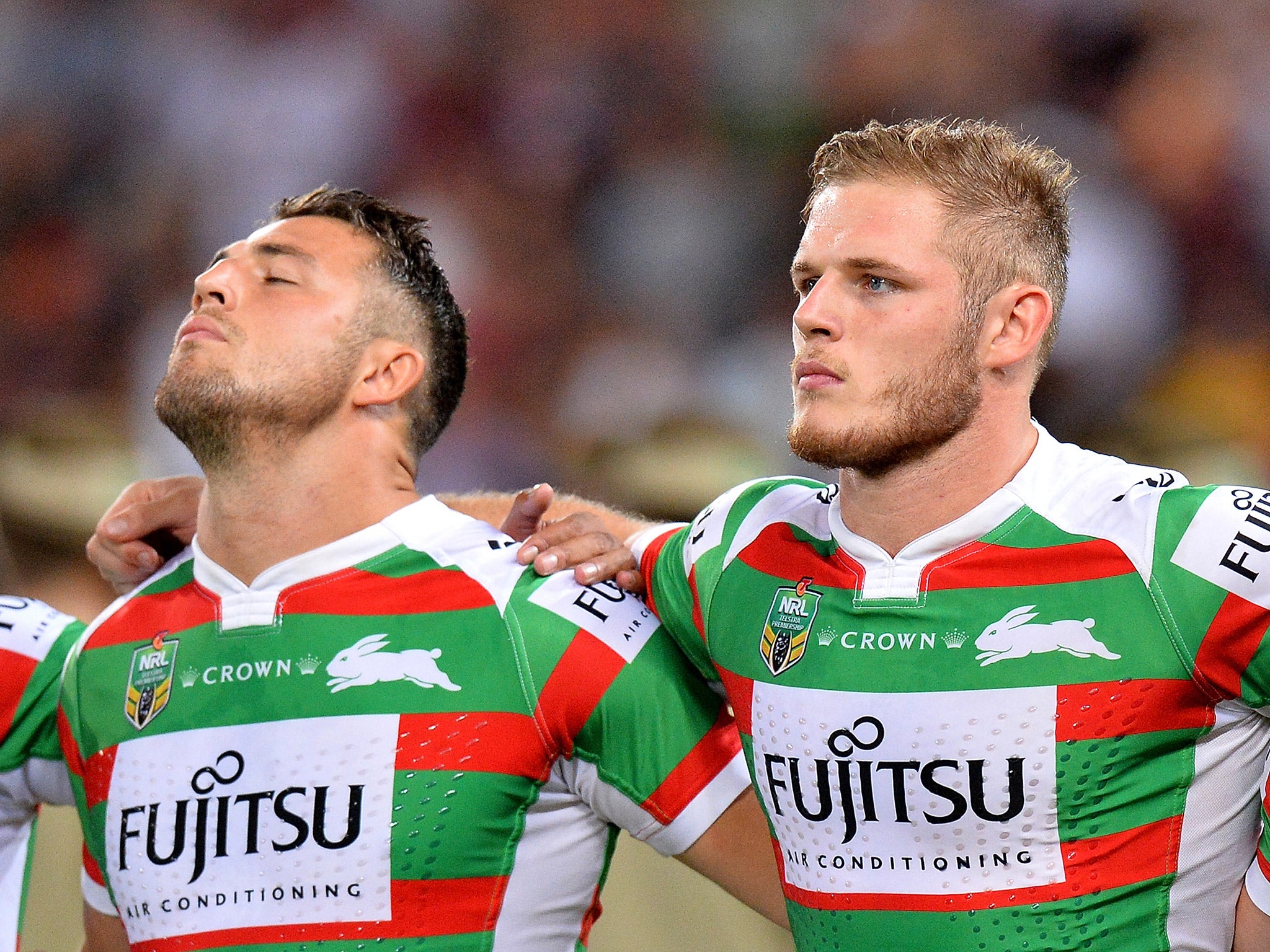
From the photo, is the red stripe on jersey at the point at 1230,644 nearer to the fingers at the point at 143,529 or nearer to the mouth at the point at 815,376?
the mouth at the point at 815,376

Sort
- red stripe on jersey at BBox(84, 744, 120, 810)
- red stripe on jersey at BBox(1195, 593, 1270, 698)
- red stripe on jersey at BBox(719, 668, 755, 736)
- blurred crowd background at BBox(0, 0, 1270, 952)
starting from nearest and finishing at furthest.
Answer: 1. red stripe on jersey at BBox(1195, 593, 1270, 698)
2. red stripe on jersey at BBox(719, 668, 755, 736)
3. red stripe on jersey at BBox(84, 744, 120, 810)
4. blurred crowd background at BBox(0, 0, 1270, 952)

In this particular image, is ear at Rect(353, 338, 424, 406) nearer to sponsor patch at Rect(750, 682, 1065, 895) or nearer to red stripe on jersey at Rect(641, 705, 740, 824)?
red stripe on jersey at Rect(641, 705, 740, 824)

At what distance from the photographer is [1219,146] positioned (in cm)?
565

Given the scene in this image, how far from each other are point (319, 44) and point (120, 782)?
18.1 ft

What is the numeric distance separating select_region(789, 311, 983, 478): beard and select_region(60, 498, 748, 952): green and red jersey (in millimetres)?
563

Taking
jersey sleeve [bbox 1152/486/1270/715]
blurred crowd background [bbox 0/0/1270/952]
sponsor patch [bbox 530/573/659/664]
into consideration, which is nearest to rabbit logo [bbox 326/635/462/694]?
sponsor patch [bbox 530/573/659/664]

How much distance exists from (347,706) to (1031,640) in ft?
4.05

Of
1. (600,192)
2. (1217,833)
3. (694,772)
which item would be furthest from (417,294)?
(600,192)

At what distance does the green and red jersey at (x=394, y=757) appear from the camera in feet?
8.34

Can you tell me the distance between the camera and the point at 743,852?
8.74 feet

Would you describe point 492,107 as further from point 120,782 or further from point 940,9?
point 120,782

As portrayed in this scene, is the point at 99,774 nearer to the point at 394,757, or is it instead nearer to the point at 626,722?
the point at 394,757

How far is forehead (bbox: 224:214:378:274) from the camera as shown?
2.98m

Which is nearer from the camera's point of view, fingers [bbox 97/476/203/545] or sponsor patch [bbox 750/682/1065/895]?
sponsor patch [bbox 750/682/1065/895]
